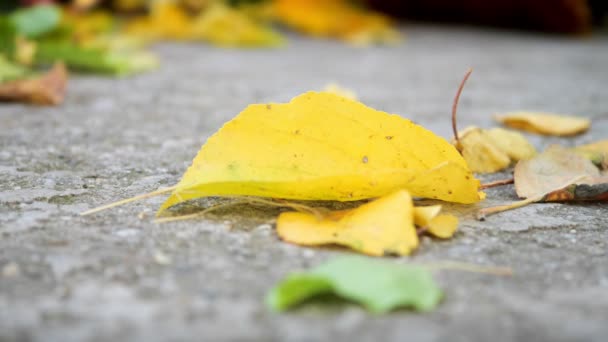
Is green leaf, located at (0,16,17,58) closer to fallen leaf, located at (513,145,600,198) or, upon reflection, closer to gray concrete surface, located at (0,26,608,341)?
gray concrete surface, located at (0,26,608,341)

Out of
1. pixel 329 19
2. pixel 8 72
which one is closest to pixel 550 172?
pixel 8 72

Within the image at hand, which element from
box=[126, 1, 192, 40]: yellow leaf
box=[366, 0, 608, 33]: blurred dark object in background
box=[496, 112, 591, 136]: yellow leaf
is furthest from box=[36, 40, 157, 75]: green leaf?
box=[366, 0, 608, 33]: blurred dark object in background

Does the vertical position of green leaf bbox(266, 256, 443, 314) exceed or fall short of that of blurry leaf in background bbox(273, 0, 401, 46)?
it falls short

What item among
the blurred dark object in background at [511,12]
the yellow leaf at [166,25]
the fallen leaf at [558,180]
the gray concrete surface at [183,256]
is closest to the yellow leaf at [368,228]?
the gray concrete surface at [183,256]

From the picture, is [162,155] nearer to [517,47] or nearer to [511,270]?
[511,270]

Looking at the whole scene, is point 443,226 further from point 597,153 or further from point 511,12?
point 511,12

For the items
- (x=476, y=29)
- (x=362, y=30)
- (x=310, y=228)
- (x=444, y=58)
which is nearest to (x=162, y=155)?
(x=310, y=228)
